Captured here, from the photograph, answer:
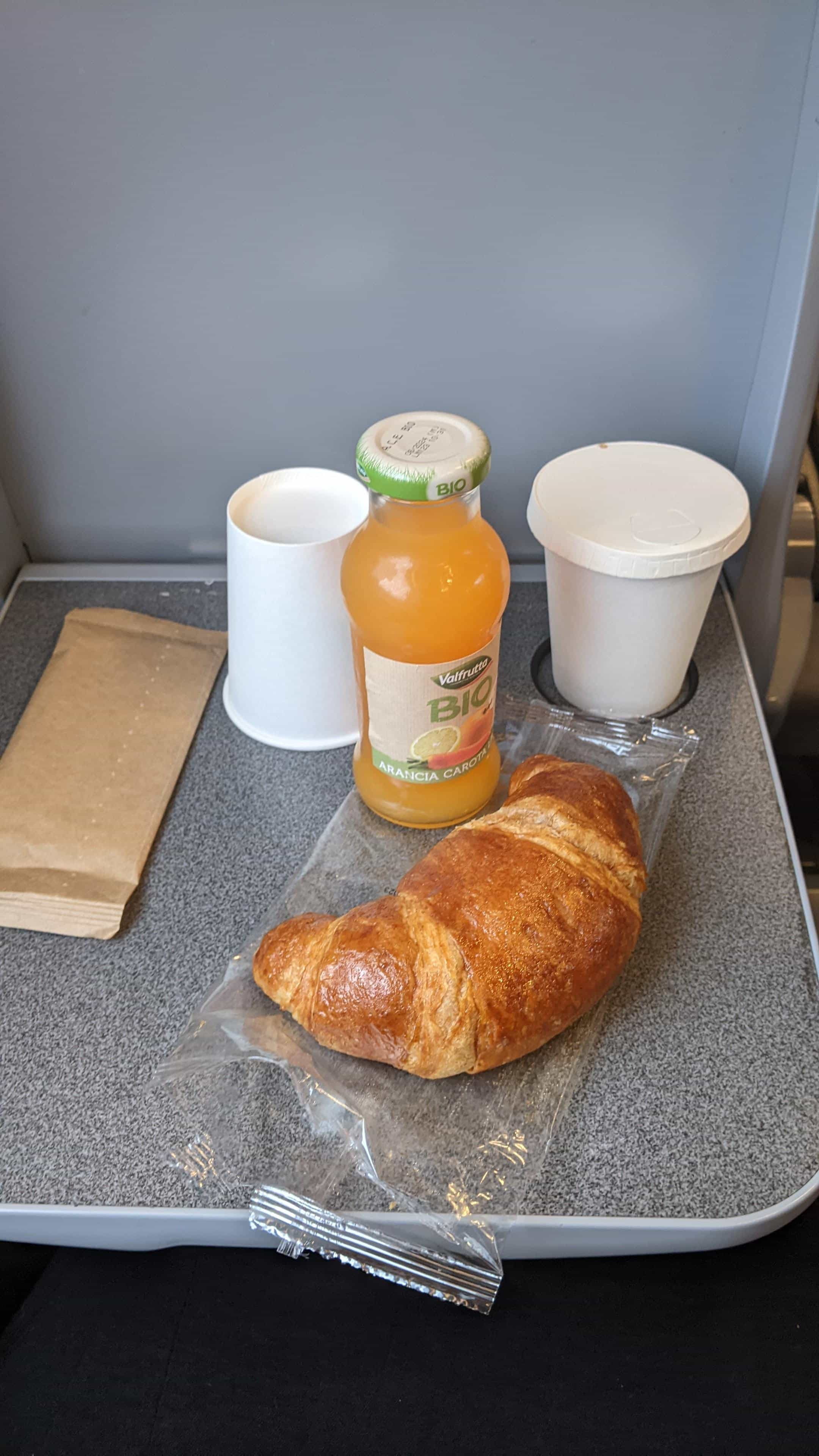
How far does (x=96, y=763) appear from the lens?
0.81 metres

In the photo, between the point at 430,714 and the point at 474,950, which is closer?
the point at 474,950

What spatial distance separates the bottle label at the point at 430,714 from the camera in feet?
2.22

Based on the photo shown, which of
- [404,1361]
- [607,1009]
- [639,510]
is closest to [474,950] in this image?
[607,1009]

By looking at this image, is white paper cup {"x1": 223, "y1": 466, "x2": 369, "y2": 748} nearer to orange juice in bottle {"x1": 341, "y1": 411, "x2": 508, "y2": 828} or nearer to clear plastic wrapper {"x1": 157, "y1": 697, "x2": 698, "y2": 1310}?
orange juice in bottle {"x1": 341, "y1": 411, "x2": 508, "y2": 828}

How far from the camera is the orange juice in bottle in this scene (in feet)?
2.08

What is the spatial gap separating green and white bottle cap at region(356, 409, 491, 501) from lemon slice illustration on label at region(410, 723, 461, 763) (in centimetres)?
17

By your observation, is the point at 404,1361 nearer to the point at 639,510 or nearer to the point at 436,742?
the point at 436,742

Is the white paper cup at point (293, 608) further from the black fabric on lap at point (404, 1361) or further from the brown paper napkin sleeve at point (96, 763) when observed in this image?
the black fabric on lap at point (404, 1361)

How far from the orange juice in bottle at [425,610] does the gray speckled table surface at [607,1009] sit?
0.39 feet

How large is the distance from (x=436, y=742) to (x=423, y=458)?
20 cm

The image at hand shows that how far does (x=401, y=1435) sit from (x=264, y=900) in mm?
328

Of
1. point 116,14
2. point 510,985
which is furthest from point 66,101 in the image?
point 510,985

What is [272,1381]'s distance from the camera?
0.60m

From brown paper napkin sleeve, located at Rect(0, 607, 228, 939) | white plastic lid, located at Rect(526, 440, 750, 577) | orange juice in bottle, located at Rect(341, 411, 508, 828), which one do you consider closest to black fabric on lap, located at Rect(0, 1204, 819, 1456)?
brown paper napkin sleeve, located at Rect(0, 607, 228, 939)
